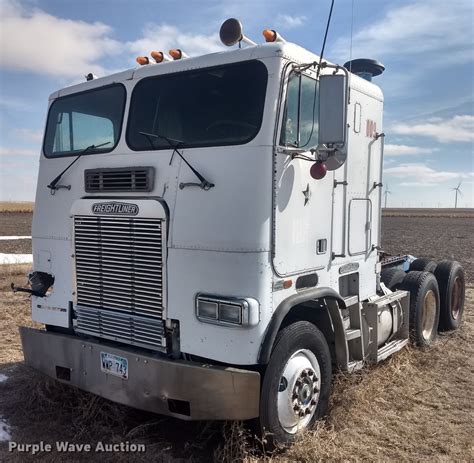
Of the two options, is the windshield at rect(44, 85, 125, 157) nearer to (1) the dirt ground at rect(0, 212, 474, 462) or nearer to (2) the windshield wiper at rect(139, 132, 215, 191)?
(2) the windshield wiper at rect(139, 132, 215, 191)

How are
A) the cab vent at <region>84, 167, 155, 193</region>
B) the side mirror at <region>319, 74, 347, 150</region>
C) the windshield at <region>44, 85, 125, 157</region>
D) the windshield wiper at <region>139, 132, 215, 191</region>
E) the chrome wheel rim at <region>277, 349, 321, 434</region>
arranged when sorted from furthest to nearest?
the windshield at <region>44, 85, 125, 157</region> < the cab vent at <region>84, 167, 155, 193</region> < the chrome wheel rim at <region>277, 349, 321, 434</region> < the windshield wiper at <region>139, 132, 215, 191</region> < the side mirror at <region>319, 74, 347, 150</region>

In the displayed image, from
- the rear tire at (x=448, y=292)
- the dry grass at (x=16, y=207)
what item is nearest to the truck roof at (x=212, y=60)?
the rear tire at (x=448, y=292)

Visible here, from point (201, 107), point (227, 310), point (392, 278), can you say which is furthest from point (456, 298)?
point (201, 107)

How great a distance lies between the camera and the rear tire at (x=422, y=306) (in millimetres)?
6305

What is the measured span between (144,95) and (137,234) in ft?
3.89

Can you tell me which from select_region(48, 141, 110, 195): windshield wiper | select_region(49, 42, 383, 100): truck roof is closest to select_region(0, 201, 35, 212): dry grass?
select_region(48, 141, 110, 195): windshield wiper

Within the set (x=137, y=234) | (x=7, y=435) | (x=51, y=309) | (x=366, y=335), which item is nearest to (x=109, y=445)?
(x=7, y=435)

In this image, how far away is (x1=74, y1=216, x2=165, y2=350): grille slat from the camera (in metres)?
3.71

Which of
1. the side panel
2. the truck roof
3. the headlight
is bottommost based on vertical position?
the headlight

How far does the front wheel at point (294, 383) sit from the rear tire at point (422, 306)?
2.61 metres

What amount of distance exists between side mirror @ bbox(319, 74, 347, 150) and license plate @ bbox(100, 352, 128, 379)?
7.25 feet

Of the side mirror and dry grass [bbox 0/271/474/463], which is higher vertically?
the side mirror

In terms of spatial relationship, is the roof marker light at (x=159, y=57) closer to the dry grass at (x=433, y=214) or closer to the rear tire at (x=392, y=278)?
the rear tire at (x=392, y=278)

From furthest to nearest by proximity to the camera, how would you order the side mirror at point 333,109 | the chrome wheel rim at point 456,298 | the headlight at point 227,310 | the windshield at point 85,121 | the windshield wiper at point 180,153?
the chrome wheel rim at point 456,298 < the windshield at point 85,121 < the windshield wiper at point 180,153 < the side mirror at point 333,109 < the headlight at point 227,310
